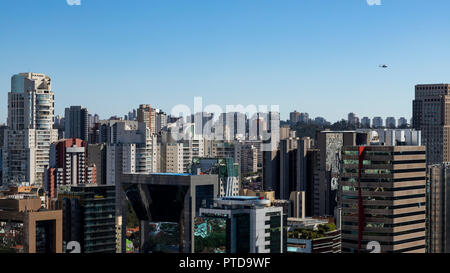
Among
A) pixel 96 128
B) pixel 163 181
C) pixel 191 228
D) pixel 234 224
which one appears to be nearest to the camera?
pixel 234 224

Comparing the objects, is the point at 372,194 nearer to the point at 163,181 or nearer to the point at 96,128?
the point at 163,181

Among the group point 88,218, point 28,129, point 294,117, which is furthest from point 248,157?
point 88,218

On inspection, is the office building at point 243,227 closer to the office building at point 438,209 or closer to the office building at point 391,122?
the office building at point 438,209

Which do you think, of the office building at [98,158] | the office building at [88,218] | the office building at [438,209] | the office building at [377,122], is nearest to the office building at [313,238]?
the office building at [438,209]

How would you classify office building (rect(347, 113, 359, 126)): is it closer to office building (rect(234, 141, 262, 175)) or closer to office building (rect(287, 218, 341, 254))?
office building (rect(234, 141, 262, 175))
